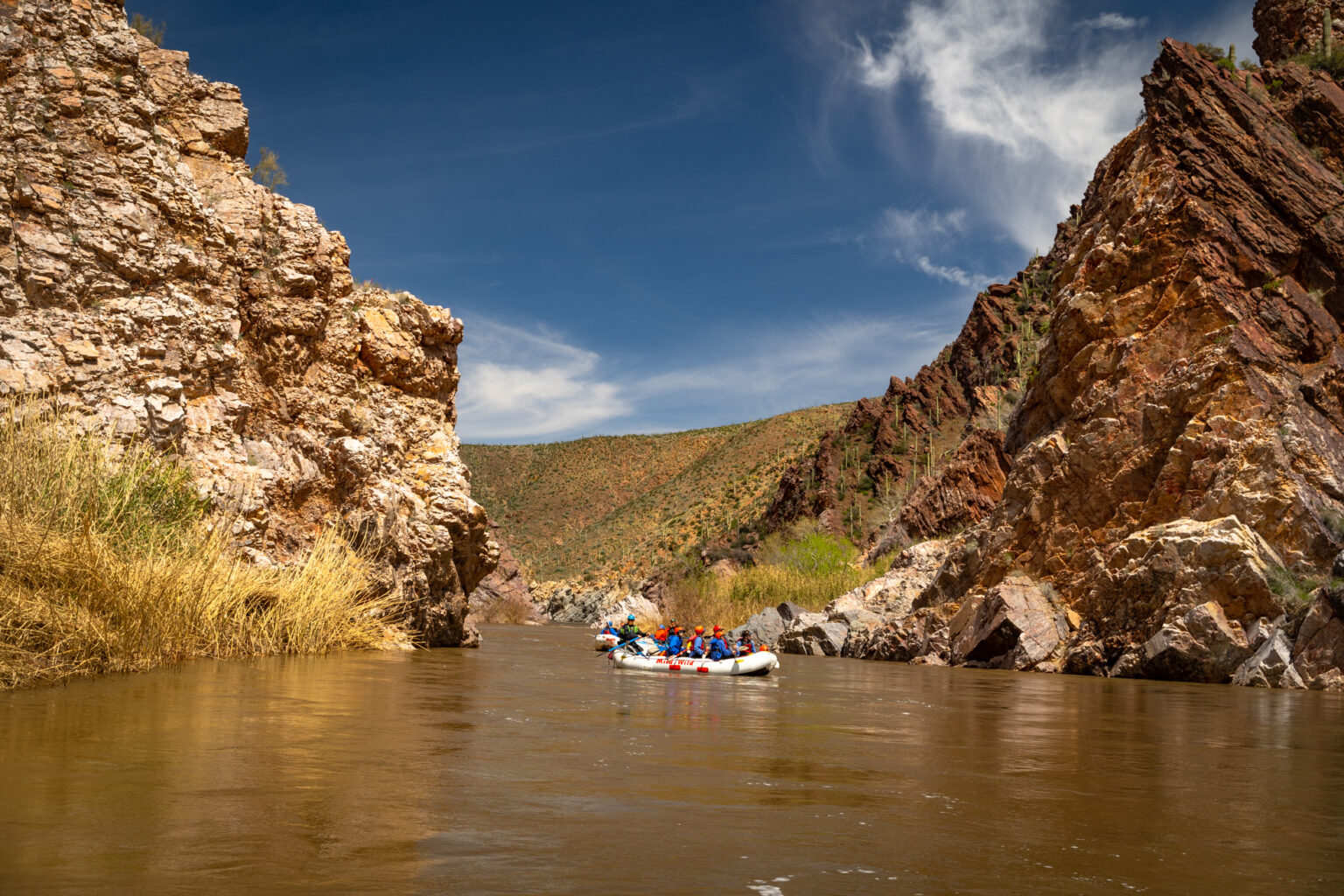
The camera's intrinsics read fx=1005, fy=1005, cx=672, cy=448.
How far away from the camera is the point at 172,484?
14.7m

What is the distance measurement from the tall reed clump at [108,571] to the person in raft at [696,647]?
29.9 feet

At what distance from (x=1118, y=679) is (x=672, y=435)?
111 m

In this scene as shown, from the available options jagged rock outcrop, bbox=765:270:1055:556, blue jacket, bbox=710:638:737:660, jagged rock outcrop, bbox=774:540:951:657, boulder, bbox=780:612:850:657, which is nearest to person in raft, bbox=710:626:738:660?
blue jacket, bbox=710:638:737:660

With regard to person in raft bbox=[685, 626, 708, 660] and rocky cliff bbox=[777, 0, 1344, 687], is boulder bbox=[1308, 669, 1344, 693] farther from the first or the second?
person in raft bbox=[685, 626, 708, 660]

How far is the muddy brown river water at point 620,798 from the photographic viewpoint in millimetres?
4164

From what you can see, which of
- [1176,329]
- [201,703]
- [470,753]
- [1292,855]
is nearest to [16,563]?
[201,703]

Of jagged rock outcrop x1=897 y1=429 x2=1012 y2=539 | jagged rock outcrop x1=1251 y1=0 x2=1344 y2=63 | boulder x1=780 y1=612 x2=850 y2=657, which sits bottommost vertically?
boulder x1=780 y1=612 x2=850 y2=657

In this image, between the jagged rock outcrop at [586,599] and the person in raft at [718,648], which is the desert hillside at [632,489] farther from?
the person in raft at [718,648]

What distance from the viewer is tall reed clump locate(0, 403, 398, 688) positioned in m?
9.58

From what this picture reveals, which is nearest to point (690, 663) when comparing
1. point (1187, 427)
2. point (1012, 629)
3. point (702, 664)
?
point (702, 664)

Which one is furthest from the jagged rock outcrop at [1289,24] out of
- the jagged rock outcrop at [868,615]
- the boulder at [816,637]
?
the boulder at [816,637]

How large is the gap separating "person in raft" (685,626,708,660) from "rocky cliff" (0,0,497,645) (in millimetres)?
6587

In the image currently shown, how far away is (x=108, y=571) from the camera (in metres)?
10.2

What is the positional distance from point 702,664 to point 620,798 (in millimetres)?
15023
